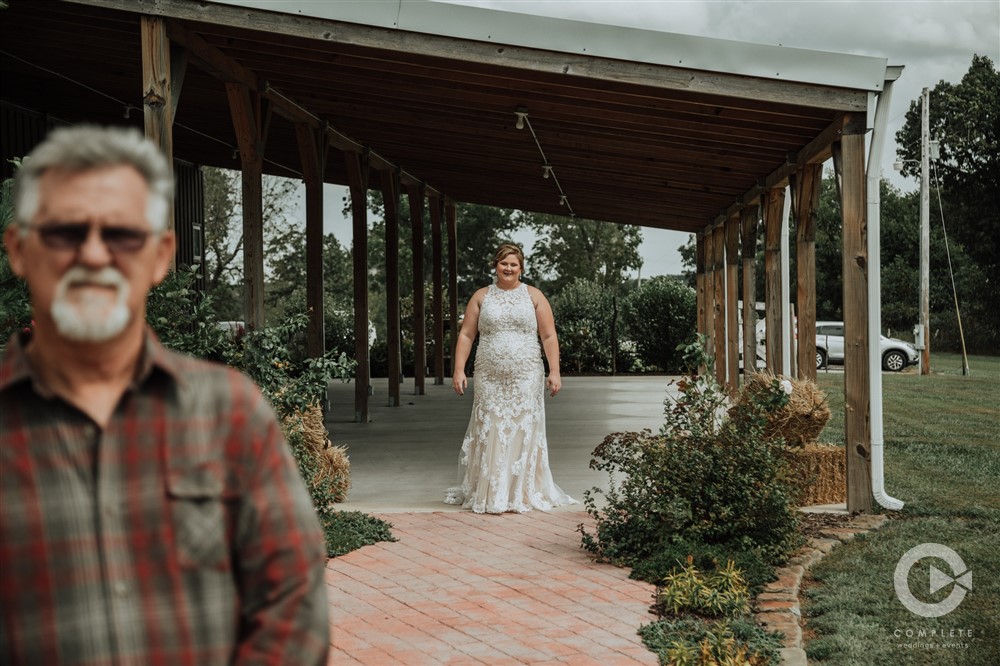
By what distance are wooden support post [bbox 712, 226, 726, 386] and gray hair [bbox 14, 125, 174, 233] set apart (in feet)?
47.8

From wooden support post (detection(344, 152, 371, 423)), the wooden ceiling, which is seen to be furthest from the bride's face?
wooden support post (detection(344, 152, 371, 423))

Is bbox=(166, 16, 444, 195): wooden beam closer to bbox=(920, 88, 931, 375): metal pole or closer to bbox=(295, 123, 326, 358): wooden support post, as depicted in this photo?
bbox=(295, 123, 326, 358): wooden support post

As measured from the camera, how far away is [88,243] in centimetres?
144

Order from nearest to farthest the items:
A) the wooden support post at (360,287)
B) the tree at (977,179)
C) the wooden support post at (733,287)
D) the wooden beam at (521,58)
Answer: the wooden beam at (521,58), the wooden support post at (360,287), the wooden support post at (733,287), the tree at (977,179)

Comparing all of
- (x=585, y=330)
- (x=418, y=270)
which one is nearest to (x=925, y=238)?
(x=585, y=330)

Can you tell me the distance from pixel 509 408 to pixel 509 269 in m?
0.94

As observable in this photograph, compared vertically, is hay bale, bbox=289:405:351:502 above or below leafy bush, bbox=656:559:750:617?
above

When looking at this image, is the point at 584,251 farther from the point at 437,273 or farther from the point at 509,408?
the point at 509,408

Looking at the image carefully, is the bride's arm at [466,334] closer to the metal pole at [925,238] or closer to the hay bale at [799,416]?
the hay bale at [799,416]

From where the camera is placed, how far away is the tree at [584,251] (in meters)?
51.2

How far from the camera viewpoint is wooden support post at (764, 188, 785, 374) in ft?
36.9

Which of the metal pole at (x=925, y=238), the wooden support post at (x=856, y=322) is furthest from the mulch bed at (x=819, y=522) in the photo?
the metal pole at (x=925, y=238)

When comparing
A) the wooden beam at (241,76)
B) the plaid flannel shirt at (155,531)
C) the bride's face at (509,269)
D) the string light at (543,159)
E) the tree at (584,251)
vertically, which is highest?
the tree at (584,251)

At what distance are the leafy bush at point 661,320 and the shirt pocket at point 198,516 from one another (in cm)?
2381
